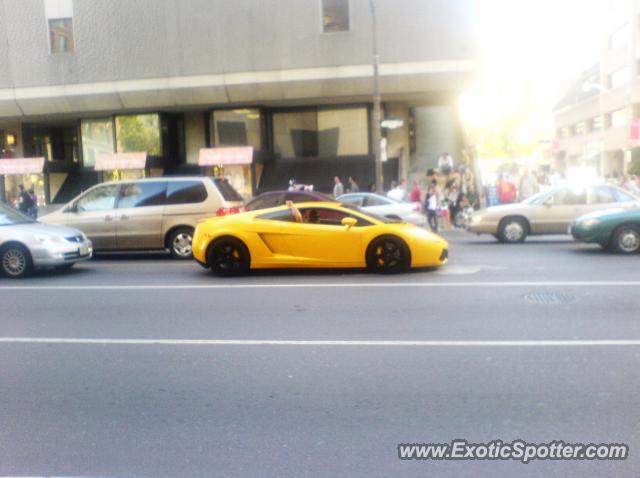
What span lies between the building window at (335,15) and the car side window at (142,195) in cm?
1597

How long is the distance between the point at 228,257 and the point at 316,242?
1.55 metres

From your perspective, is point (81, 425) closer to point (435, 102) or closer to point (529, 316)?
point (529, 316)

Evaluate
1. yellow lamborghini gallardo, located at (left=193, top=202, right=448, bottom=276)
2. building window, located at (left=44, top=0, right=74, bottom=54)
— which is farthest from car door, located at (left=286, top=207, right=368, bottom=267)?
building window, located at (left=44, top=0, right=74, bottom=54)

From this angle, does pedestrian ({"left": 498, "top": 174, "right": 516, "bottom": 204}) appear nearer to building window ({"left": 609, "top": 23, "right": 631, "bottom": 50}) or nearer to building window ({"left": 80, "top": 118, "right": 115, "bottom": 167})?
building window ({"left": 80, "top": 118, "right": 115, "bottom": 167})

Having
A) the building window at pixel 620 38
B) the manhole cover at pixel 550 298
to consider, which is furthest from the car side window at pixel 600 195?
the building window at pixel 620 38

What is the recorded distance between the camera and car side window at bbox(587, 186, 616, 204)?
667 inches

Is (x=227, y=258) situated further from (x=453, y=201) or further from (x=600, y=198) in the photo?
(x=453, y=201)

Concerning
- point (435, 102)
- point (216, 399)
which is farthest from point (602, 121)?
point (216, 399)

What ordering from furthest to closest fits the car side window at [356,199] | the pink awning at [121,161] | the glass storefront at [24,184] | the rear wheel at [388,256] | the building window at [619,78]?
the building window at [619,78]
the glass storefront at [24,184]
the pink awning at [121,161]
the car side window at [356,199]
the rear wheel at [388,256]

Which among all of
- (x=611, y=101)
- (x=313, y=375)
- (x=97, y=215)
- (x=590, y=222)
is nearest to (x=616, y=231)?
(x=590, y=222)

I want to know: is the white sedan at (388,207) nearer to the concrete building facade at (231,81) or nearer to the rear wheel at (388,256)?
the rear wheel at (388,256)

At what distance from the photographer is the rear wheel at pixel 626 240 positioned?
13.9 meters

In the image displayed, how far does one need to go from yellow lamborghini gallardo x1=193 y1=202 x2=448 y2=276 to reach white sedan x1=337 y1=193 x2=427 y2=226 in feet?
21.9

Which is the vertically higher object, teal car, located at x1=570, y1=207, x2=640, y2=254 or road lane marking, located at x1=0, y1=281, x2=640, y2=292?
teal car, located at x1=570, y1=207, x2=640, y2=254
